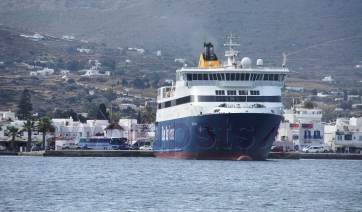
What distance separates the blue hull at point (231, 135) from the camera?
282 ft

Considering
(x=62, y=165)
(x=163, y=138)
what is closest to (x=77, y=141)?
(x=163, y=138)

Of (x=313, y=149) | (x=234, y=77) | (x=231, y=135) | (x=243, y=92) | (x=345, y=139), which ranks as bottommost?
(x=313, y=149)

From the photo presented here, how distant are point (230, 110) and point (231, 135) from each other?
221cm

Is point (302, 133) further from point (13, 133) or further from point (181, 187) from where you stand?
point (181, 187)

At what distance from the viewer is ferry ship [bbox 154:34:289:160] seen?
86312 millimetres

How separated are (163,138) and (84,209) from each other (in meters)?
56.7

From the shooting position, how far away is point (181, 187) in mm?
63156

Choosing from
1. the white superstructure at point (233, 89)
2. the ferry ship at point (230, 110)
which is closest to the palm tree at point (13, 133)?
the ferry ship at point (230, 110)

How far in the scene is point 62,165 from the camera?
295 feet

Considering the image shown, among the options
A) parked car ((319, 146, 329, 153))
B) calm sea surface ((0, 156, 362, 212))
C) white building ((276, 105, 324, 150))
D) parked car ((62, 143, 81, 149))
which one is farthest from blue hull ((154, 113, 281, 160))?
white building ((276, 105, 324, 150))

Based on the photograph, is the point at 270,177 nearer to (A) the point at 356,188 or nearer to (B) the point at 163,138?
(A) the point at 356,188

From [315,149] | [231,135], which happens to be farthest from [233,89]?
[315,149]

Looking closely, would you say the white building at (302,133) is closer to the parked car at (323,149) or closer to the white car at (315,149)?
the white car at (315,149)

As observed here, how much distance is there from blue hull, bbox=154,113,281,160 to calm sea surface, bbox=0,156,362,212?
1.59m
